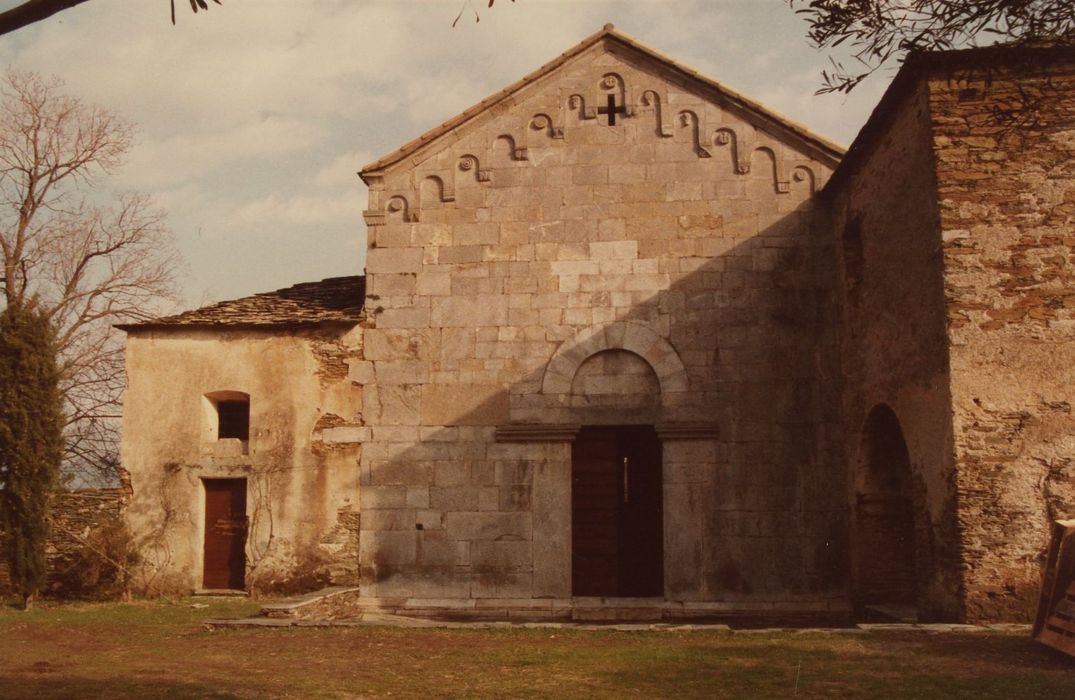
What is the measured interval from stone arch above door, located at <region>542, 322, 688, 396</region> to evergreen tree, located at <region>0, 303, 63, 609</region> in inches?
267

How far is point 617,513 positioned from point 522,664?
15.6ft

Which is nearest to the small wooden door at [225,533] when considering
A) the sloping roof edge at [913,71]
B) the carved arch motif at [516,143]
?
the carved arch motif at [516,143]

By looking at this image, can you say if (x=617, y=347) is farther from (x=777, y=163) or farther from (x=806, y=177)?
(x=806, y=177)

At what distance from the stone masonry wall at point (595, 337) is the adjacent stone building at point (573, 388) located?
3 cm

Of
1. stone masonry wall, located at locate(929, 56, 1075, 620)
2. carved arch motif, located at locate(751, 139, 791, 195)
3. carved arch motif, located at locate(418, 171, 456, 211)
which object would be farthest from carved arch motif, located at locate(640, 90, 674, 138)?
stone masonry wall, located at locate(929, 56, 1075, 620)

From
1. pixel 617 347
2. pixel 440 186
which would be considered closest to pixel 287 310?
pixel 440 186

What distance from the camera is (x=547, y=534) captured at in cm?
1200

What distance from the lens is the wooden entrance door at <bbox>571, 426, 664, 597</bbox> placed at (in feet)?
39.9

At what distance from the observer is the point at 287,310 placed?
13.6 metres

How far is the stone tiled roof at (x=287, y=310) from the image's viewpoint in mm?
13011

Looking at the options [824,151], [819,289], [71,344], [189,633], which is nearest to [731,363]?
[819,289]

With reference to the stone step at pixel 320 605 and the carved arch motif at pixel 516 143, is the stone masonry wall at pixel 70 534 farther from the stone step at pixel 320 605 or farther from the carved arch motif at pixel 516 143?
the carved arch motif at pixel 516 143

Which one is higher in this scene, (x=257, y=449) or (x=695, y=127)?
(x=695, y=127)

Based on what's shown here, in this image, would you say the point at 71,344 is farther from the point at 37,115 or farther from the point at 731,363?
the point at 731,363
